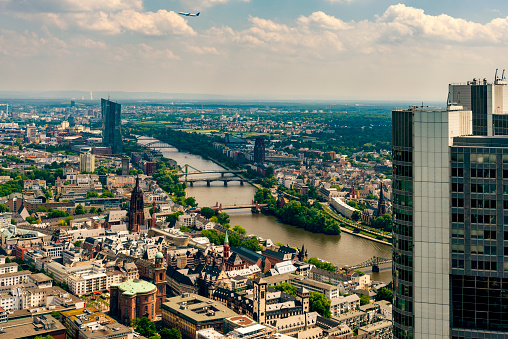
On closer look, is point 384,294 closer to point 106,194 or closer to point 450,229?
point 450,229

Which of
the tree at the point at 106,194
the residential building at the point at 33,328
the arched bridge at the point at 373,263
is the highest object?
the tree at the point at 106,194

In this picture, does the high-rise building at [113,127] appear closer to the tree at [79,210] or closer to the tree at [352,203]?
the tree at [79,210]

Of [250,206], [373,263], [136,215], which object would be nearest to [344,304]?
[373,263]

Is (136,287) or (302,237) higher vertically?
(136,287)

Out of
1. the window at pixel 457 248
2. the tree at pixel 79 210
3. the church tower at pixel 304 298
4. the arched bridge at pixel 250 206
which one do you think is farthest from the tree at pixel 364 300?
the tree at pixel 79 210

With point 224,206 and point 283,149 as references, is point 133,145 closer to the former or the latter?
point 283,149

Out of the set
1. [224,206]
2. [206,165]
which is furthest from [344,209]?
[206,165]

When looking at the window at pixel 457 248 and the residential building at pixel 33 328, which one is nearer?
the window at pixel 457 248
